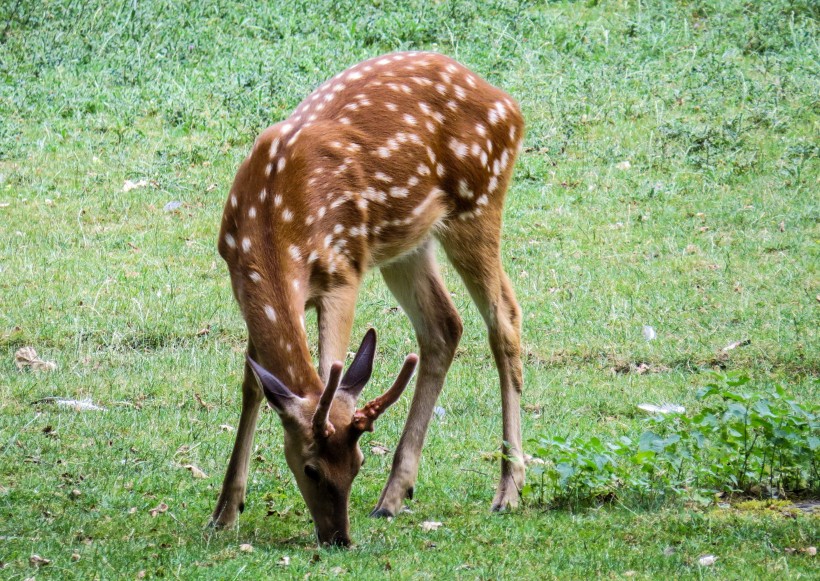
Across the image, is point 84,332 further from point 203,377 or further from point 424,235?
point 424,235

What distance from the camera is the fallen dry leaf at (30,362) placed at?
8305mm

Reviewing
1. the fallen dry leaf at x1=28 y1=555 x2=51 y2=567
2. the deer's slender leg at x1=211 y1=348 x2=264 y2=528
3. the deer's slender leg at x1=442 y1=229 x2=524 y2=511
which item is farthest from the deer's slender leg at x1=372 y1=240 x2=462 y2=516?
the fallen dry leaf at x1=28 y1=555 x2=51 y2=567

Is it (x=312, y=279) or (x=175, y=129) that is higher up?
(x=312, y=279)

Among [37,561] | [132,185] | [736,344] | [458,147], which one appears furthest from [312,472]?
[132,185]

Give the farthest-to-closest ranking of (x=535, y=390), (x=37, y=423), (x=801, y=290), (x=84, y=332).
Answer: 1. (x=801, y=290)
2. (x=84, y=332)
3. (x=535, y=390)
4. (x=37, y=423)

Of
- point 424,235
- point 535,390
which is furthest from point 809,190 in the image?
point 424,235

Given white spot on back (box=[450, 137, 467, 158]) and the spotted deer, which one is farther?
white spot on back (box=[450, 137, 467, 158])

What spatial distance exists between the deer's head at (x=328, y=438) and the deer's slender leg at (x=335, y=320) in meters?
0.59

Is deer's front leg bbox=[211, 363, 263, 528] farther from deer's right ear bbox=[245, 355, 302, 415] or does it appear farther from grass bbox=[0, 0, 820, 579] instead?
deer's right ear bbox=[245, 355, 302, 415]

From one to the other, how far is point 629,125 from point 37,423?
25.5ft

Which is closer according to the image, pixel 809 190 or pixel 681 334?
pixel 681 334

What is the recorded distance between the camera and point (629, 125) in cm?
1315

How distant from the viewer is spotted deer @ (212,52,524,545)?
546 centimetres

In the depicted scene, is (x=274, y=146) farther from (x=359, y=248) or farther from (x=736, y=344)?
(x=736, y=344)
